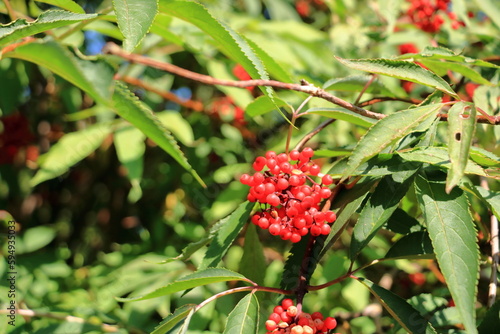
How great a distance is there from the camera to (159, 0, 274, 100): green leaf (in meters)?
0.98

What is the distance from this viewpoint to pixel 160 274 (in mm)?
1958

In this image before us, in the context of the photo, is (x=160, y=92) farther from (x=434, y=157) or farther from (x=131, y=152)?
(x=434, y=157)

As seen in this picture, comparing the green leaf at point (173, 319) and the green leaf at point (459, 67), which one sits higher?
the green leaf at point (459, 67)

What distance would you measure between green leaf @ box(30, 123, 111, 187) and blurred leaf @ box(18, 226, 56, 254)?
0.43 m

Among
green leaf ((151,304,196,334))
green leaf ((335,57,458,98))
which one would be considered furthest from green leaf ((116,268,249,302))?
green leaf ((335,57,458,98))

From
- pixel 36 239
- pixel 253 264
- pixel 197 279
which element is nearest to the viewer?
pixel 197 279

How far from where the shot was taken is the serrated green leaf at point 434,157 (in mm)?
864

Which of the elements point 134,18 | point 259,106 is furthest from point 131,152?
point 134,18

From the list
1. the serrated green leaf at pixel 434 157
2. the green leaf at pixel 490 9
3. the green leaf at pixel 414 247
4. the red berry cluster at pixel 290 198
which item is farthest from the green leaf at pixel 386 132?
the green leaf at pixel 490 9

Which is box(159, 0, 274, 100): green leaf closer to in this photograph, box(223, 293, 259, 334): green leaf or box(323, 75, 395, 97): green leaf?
box(323, 75, 395, 97): green leaf

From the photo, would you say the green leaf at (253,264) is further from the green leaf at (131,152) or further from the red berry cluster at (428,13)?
the red berry cluster at (428,13)

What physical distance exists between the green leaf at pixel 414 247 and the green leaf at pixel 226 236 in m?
0.34

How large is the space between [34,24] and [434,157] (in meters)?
0.77

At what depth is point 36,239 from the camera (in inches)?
88.0
